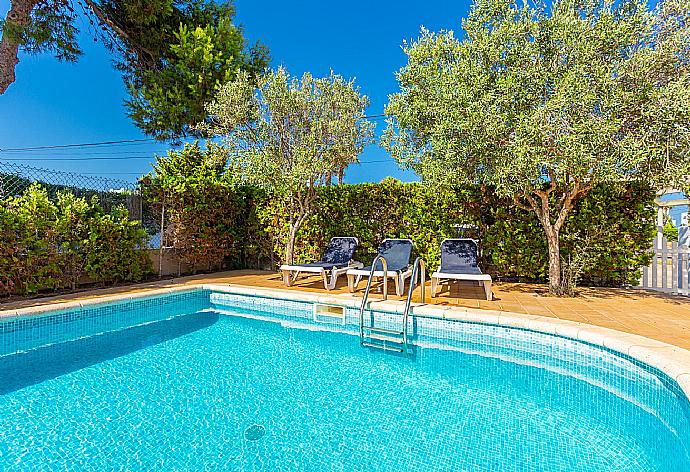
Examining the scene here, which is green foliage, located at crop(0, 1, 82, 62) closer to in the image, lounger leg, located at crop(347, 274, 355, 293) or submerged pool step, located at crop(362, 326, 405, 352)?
lounger leg, located at crop(347, 274, 355, 293)

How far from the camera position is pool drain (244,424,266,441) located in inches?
129

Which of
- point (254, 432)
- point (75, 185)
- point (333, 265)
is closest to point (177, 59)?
point (75, 185)

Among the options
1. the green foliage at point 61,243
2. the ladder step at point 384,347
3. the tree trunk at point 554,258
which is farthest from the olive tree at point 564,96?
the green foliage at point 61,243

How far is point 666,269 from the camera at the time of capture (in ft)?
25.3

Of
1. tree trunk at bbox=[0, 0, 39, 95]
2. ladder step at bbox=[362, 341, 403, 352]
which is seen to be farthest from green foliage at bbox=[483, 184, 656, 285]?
tree trunk at bbox=[0, 0, 39, 95]

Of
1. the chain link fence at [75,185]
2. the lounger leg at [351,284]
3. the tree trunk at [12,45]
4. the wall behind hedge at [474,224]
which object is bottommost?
the lounger leg at [351,284]

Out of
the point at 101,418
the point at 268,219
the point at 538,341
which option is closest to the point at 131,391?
the point at 101,418

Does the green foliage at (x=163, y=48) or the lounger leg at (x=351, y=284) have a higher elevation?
the green foliage at (x=163, y=48)

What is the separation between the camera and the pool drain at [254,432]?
3.28 meters

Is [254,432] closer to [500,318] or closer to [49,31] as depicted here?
[500,318]

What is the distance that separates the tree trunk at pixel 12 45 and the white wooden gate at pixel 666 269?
15150 mm

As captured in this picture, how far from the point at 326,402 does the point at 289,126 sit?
21.6 feet

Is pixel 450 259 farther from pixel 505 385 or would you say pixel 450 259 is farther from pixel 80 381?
pixel 80 381

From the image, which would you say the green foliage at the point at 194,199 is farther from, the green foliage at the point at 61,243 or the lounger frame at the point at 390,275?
the lounger frame at the point at 390,275
